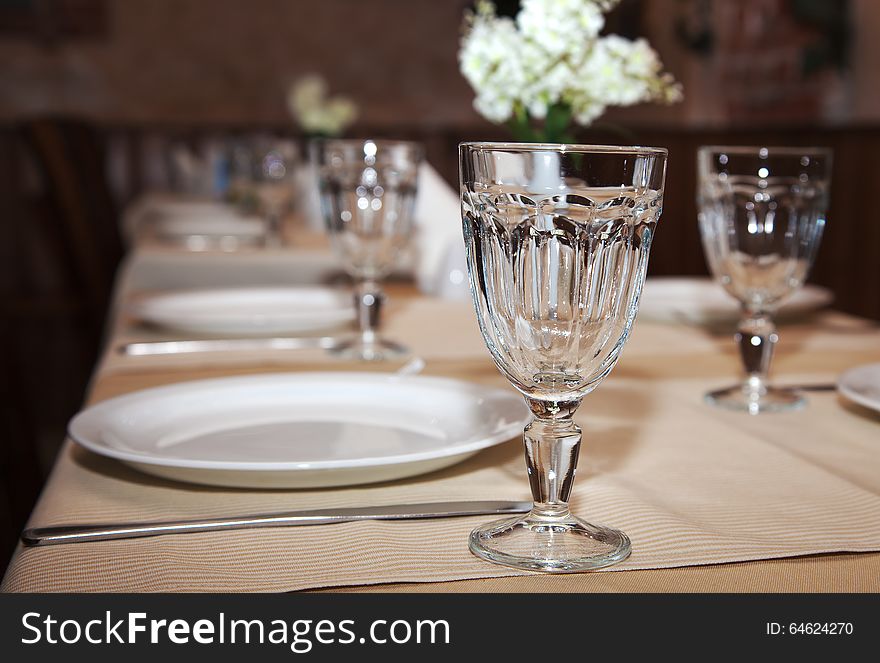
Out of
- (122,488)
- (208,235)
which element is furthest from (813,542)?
(208,235)

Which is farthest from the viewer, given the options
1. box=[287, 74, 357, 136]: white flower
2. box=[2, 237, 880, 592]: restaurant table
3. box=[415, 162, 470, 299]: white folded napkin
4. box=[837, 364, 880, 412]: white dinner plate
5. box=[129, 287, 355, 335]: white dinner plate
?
box=[287, 74, 357, 136]: white flower

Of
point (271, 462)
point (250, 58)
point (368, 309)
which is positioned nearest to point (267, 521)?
point (271, 462)

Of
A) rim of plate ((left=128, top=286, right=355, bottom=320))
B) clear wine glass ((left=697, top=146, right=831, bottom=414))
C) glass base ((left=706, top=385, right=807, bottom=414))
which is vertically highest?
clear wine glass ((left=697, top=146, right=831, bottom=414))

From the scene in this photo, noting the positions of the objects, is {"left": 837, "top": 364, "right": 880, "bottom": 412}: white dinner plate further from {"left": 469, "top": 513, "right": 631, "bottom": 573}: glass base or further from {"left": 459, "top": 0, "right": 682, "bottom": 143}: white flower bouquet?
{"left": 459, "top": 0, "right": 682, "bottom": 143}: white flower bouquet

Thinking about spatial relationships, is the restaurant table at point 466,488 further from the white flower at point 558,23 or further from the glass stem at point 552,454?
the white flower at point 558,23

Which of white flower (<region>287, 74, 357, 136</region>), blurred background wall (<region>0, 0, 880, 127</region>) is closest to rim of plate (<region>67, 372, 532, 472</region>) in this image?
white flower (<region>287, 74, 357, 136</region>)

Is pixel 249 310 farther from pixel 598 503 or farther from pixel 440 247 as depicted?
pixel 598 503

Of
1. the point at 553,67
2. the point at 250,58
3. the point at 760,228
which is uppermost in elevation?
the point at 250,58

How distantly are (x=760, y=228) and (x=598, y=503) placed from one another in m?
0.41

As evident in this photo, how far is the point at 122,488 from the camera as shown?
2.15 feet

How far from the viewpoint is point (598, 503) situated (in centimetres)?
64

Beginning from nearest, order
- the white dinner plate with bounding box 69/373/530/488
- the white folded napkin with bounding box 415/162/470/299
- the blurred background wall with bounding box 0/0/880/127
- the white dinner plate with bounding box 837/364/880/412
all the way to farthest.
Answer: the white dinner plate with bounding box 69/373/530/488 → the white dinner plate with bounding box 837/364/880/412 → the white folded napkin with bounding box 415/162/470/299 → the blurred background wall with bounding box 0/0/880/127

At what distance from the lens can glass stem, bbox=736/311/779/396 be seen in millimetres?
949
